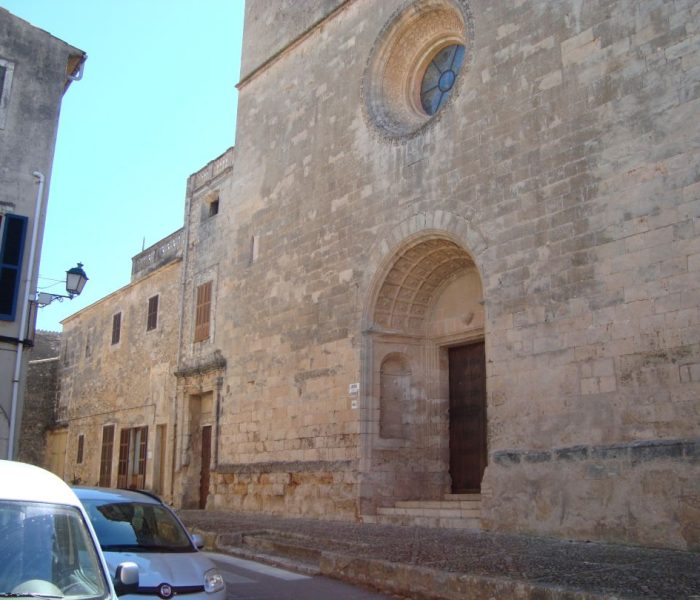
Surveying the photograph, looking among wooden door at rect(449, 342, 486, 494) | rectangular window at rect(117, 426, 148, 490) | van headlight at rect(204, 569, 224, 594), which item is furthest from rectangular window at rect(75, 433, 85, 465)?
van headlight at rect(204, 569, 224, 594)

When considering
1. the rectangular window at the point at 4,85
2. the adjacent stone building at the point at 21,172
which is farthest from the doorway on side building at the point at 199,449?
the rectangular window at the point at 4,85

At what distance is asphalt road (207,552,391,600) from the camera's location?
662cm

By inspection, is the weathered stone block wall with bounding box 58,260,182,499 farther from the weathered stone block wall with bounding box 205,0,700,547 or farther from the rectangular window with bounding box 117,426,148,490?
the weathered stone block wall with bounding box 205,0,700,547

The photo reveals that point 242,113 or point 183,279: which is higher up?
point 242,113

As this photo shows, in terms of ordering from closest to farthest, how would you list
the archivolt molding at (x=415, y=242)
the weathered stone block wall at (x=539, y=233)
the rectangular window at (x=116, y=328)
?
the weathered stone block wall at (x=539, y=233) → the archivolt molding at (x=415, y=242) → the rectangular window at (x=116, y=328)

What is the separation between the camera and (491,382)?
30.8 feet

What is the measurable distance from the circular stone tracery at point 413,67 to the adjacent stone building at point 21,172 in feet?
18.3

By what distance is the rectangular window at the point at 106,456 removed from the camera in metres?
21.1

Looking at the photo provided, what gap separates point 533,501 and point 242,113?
11.0 m

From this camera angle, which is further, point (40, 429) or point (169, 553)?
point (40, 429)

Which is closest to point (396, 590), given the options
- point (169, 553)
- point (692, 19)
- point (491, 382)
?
point (169, 553)

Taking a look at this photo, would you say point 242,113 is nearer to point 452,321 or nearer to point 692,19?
point 452,321

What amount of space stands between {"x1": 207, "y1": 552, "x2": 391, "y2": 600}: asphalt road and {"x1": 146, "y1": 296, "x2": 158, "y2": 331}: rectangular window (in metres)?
12.3

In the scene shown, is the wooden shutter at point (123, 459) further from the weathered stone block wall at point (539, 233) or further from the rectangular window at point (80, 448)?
the weathered stone block wall at point (539, 233)
